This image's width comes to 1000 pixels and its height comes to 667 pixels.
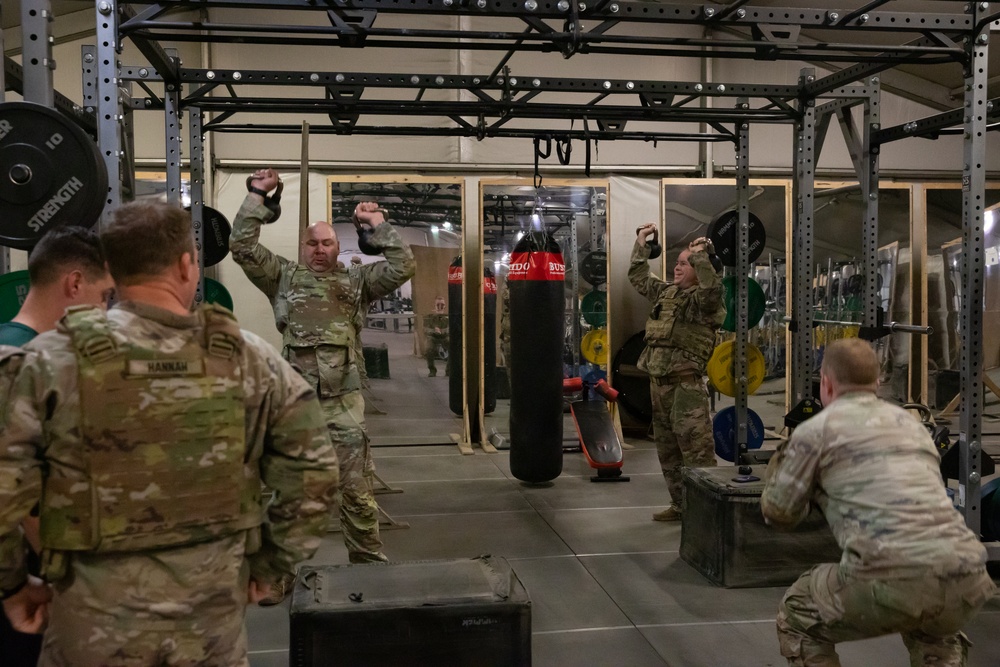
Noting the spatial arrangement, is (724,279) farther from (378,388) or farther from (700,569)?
(378,388)

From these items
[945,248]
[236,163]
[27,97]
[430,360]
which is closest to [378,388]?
[430,360]

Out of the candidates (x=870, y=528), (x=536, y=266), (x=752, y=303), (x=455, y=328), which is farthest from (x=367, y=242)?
(x=455, y=328)

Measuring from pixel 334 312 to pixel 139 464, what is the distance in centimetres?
261

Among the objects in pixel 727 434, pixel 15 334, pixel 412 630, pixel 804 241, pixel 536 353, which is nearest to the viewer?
pixel 15 334

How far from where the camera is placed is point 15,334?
2.22 m

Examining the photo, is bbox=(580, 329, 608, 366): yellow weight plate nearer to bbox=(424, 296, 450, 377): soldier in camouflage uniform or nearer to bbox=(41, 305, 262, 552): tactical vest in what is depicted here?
bbox=(424, 296, 450, 377): soldier in camouflage uniform

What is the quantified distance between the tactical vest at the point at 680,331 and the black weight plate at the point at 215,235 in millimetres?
Answer: 3020

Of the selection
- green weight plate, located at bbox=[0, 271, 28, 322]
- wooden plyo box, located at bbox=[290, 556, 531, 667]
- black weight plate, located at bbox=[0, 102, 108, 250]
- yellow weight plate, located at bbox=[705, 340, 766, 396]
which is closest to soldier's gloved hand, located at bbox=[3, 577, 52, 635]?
wooden plyo box, located at bbox=[290, 556, 531, 667]

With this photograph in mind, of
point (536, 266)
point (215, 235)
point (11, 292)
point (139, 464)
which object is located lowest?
point (139, 464)

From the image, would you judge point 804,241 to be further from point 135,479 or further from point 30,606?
point 30,606

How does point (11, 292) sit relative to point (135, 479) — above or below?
above

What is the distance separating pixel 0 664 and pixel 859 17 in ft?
13.0

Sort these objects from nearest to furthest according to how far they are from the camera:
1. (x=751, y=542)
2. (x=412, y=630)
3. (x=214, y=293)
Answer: (x=412, y=630), (x=751, y=542), (x=214, y=293)

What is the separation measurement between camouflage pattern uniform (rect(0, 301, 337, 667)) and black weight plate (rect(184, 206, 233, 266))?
440 centimetres
